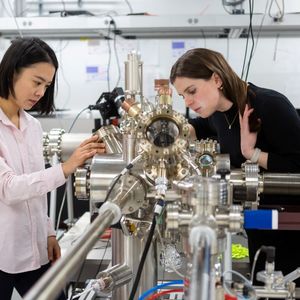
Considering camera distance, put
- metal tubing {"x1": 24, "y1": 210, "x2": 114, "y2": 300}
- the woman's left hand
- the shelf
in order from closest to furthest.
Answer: metal tubing {"x1": 24, "y1": 210, "x2": 114, "y2": 300} → the woman's left hand → the shelf

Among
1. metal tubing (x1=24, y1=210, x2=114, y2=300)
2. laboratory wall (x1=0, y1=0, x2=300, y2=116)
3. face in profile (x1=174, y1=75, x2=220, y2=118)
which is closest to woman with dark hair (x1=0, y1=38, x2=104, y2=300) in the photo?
face in profile (x1=174, y1=75, x2=220, y2=118)

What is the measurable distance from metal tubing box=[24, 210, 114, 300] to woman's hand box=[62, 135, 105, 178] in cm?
53

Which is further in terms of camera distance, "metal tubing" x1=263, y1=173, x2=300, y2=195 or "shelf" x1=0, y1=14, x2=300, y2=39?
"shelf" x1=0, y1=14, x2=300, y2=39

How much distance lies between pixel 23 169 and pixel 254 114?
711mm

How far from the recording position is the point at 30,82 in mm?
1236

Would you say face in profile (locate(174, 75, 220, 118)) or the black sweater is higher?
face in profile (locate(174, 75, 220, 118))

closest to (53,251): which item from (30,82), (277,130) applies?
(30,82)

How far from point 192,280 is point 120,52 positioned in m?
2.76

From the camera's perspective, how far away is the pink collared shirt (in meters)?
1.15

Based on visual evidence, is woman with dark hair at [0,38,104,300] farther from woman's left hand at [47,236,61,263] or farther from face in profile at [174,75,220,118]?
face in profile at [174,75,220,118]

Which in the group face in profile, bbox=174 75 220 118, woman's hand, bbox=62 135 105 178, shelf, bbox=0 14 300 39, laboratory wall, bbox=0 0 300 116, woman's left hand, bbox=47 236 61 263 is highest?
shelf, bbox=0 14 300 39

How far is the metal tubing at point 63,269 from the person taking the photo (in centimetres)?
41

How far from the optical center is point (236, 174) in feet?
3.12

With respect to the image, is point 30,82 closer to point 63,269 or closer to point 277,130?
point 277,130
